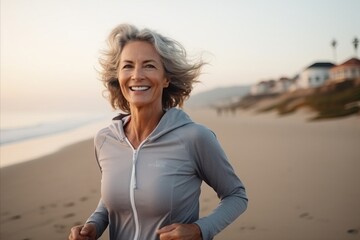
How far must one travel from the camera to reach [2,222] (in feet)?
18.4

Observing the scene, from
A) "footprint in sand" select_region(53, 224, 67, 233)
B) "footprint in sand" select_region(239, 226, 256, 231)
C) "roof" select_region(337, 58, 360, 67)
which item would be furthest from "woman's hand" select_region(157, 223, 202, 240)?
"roof" select_region(337, 58, 360, 67)

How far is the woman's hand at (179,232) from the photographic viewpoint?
1763 millimetres

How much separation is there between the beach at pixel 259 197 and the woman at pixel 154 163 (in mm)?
2892

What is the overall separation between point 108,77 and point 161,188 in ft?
3.33

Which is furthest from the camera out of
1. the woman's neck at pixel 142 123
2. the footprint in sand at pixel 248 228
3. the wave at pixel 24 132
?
the wave at pixel 24 132

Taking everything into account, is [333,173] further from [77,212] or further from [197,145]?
[197,145]

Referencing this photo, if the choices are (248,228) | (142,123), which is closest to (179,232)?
(142,123)

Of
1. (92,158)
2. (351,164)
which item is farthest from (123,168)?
(92,158)

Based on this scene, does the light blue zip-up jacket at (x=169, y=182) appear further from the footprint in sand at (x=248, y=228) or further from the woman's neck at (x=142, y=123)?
the footprint in sand at (x=248, y=228)

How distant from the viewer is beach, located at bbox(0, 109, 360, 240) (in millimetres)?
4895

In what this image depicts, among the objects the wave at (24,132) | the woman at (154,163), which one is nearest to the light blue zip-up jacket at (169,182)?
the woman at (154,163)

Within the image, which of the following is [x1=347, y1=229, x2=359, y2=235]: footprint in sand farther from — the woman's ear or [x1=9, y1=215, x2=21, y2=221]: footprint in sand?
[x1=9, y1=215, x2=21, y2=221]: footprint in sand

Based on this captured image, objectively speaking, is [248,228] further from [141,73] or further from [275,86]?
[275,86]

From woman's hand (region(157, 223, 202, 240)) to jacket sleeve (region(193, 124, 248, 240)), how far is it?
50 millimetres
